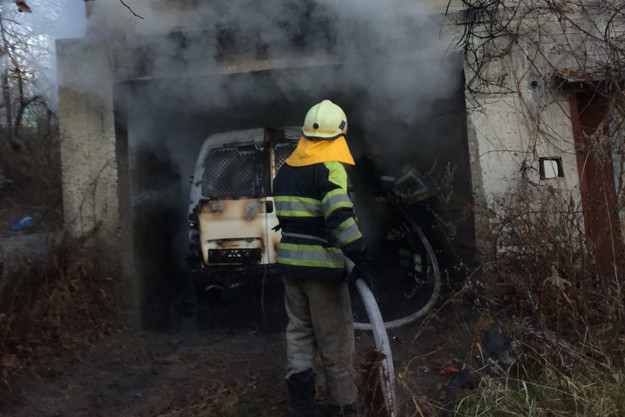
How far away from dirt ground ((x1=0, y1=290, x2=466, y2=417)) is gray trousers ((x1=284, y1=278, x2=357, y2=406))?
34cm

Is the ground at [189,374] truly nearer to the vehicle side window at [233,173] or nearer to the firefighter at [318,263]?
the firefighter at [318,263]

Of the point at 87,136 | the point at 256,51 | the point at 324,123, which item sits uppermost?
the point at 256,51

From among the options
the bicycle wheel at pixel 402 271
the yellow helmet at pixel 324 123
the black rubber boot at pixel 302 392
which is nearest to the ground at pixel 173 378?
the black rubber boot at pixel 302 392

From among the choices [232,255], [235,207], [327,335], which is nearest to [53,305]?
[232,255]

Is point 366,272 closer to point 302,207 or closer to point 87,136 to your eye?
point 302,207

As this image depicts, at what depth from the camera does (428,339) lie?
4.73 m

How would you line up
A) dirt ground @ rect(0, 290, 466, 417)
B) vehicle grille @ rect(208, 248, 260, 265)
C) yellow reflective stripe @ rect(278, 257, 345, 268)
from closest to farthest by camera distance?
yellow reflective stripe @ rect(278, 257, 345, 268)
dirt ground @ rect(0, 290, 466, 417)
vehicle grille @ rect(208, 248, 260, 265)

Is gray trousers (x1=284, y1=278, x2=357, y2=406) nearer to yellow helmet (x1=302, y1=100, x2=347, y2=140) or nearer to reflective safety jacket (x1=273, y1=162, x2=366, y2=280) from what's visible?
reflective safety jacket (x1=273, y1=162, x2=366, y2=280)

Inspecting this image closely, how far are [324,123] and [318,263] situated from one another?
832 mm

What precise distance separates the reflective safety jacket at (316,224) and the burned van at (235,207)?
2.17 meters

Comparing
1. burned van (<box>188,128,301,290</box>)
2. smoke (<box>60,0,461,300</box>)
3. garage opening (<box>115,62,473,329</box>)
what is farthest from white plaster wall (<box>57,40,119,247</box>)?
burned van (<box>188,128,301,290</box>)

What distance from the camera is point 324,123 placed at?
3369 mm

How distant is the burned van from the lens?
564 centimetres

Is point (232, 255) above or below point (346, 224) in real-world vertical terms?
below
